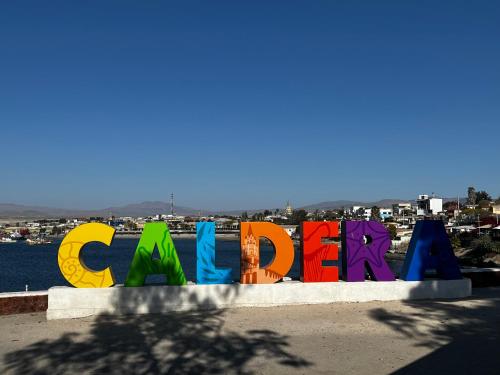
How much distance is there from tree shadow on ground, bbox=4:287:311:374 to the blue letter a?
7.00 m

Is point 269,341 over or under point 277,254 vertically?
under

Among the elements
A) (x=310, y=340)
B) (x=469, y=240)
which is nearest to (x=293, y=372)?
(x=310, y=340)

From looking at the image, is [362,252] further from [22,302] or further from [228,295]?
[22,302]

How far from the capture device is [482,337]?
12.5 m

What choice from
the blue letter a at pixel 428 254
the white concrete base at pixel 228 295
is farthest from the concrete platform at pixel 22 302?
the blue letter a at pixel 428 254

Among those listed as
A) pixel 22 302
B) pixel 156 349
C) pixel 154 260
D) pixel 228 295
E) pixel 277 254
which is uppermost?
pixel 277 254

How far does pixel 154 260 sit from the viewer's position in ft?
52.0

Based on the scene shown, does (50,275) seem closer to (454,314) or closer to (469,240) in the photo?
(454,314)

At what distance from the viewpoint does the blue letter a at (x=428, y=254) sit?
1756cm

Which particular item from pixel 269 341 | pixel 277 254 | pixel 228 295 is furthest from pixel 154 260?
pixel 269 341

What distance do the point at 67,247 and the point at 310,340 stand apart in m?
8.14

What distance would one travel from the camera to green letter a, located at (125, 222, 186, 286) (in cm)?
1563

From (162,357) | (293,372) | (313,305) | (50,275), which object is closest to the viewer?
(293,372)

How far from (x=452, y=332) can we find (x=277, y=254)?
602cm
